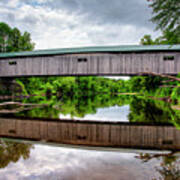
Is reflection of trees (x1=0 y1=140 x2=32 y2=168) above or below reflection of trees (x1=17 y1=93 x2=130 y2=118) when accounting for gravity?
above

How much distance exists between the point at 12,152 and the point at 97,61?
12.0 m

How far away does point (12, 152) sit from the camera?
1.97 metres

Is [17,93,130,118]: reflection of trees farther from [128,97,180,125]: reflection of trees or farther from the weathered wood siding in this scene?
the weathered wood siding

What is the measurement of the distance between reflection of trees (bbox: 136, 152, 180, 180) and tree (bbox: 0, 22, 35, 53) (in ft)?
109

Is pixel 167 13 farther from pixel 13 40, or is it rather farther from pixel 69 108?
pixel 13 40

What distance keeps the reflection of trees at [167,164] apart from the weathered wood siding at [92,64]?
11665 millimetres

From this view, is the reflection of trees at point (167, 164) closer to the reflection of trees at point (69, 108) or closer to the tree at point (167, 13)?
the reflection of trees at point (69, 108)

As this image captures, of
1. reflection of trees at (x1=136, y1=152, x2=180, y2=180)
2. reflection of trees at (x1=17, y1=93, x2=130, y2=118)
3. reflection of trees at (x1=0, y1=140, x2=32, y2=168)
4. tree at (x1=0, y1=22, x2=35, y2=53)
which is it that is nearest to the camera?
reflection of trees at (x1=136, y1=152, x2=180, y2=180)

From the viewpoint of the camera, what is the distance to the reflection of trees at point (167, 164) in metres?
1.34

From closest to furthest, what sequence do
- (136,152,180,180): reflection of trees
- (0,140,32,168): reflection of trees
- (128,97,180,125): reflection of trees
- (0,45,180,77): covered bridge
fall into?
(136,152,180,180): reflection of trees, (0,140,32,168): reflection of trees, (128,97,180,125): reflection of trees, (0,45,180,77): covered bridge

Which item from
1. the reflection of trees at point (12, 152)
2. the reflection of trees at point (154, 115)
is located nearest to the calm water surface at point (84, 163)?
the reflection of trees at point (12, 152)

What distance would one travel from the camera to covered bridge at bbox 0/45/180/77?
12.7 meters

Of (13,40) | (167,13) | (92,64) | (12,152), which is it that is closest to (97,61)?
(92,64)

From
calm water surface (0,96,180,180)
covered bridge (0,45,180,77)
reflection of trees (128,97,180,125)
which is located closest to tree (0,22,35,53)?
covered bridge (0,45,180,77)
